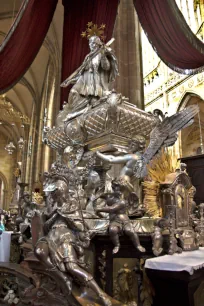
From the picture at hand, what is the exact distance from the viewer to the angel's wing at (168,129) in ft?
8.02

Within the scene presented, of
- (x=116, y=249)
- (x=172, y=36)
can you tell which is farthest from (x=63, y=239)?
(x=172, y=36)

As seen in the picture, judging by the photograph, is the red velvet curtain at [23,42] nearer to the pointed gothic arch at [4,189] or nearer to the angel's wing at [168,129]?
the angel's wing at [168,129]

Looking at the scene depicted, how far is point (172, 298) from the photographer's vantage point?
1.72 m

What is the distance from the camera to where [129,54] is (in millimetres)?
4668

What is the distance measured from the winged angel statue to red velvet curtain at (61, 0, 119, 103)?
2.13 meters

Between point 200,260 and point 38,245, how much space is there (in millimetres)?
961

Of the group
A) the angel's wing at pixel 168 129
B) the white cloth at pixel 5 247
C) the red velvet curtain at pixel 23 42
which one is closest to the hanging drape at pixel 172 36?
the angel's wing at pixel 168 129

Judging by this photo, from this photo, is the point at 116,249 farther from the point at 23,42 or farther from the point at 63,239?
the point at 23,42

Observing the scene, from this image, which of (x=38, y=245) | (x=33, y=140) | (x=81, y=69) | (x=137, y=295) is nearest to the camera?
(x=38, y=245)

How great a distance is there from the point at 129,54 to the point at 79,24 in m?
0.94

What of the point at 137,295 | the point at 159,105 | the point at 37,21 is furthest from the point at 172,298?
the point at 159,105

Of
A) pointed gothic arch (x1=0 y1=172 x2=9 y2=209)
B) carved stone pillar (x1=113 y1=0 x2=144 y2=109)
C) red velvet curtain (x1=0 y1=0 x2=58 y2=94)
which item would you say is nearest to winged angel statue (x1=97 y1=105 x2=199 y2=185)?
carved stone pillar (x1=113 y1=0 x2=144 y2=109)

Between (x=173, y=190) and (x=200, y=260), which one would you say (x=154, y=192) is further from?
(x=200, y=260)

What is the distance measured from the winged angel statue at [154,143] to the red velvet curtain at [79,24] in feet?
7.00
